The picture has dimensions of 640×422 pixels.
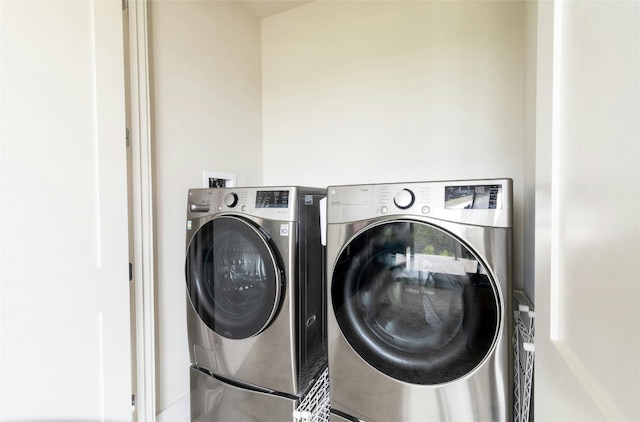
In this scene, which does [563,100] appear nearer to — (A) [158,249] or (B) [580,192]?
(B) [580,192]

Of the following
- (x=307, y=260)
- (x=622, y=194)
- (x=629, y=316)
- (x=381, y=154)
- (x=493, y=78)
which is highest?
(x=493, y=78)

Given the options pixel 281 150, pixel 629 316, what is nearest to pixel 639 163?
pixel 629 316

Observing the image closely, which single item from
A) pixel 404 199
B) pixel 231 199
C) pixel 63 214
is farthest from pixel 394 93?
pixel 63 214

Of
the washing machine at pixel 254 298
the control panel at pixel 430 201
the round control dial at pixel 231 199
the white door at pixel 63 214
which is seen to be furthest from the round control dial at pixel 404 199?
the white door at pixel 63 214

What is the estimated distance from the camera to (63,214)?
3.29ft

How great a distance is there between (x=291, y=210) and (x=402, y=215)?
446mm

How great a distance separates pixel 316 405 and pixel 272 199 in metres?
0.91

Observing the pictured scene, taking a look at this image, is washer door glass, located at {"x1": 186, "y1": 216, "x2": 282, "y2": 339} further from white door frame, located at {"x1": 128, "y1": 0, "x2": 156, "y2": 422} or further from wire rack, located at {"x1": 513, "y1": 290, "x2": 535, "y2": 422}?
wire rack, located at {"x1": 513, "y1": 290, "x2": 535, "y2": 422}

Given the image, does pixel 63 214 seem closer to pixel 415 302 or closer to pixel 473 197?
pixel 415 302

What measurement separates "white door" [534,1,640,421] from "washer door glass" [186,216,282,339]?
0.91 meters

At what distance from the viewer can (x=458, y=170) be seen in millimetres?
1587

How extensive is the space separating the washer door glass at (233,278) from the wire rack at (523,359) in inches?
36.6

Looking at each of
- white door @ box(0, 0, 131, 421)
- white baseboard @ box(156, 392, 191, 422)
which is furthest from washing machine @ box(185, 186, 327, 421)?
white door @ box(0, 0, 131, 421)

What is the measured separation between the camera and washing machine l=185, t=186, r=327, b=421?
1.20 m
